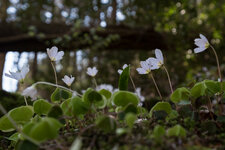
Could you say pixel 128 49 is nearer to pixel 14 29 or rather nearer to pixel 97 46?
pixel 97 46

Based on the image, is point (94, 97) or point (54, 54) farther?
point (54, 54)

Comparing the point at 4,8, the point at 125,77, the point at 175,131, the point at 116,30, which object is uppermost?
the point at 4,8

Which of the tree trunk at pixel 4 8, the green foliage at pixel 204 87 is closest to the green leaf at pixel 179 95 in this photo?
the green foliage at pixel 204 87

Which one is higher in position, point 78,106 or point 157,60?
point 157,60

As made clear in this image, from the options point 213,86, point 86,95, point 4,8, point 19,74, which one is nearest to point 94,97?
point 86,95

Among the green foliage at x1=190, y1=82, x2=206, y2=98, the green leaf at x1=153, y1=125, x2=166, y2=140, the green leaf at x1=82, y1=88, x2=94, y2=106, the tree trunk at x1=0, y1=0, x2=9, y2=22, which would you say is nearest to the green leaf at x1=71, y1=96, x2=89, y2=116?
the green leaf at x1=82, y1=88, x2=94, y2=106

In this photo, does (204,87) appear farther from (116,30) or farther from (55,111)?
(116,30)

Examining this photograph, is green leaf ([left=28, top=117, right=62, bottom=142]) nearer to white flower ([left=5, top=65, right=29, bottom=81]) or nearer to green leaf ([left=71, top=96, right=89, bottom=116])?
green leaf ([left=71, top=96, right=89, bottom=116])
